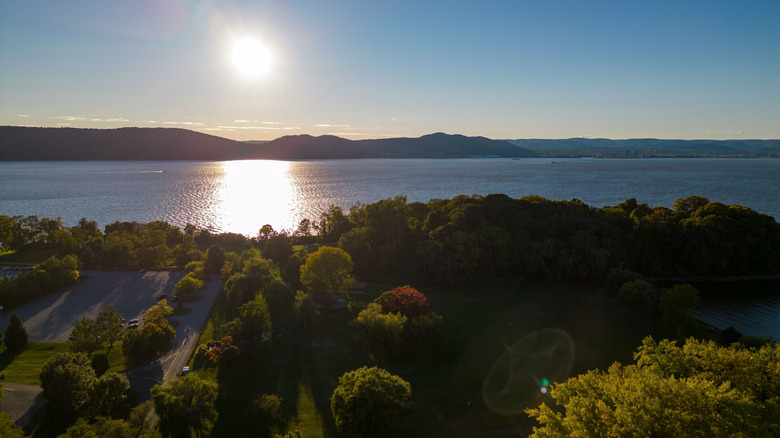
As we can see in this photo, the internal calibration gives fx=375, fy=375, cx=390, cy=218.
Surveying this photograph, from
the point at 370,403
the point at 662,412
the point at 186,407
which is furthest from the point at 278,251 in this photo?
the point at 662,412

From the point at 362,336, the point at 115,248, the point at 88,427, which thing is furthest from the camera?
the point at 115,248

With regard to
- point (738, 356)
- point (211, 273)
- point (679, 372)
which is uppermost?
point (738, 356)

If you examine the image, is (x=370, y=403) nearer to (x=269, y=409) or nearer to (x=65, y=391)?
(x=269, y=409)

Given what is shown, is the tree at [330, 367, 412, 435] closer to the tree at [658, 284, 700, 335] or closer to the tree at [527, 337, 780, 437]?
the tree at [527, 337, 780, 437]

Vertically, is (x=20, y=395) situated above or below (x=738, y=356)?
below

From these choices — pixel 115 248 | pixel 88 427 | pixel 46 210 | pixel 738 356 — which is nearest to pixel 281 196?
pixel 46 210

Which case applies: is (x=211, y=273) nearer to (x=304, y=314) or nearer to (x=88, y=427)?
(x=304, y=314)

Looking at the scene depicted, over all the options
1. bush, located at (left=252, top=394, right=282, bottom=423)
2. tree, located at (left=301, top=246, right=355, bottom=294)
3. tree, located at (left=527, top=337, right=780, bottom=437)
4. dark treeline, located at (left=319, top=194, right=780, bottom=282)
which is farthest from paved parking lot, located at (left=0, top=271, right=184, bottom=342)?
tree, located at (left=527, top=337, right=780, bottom=437)
